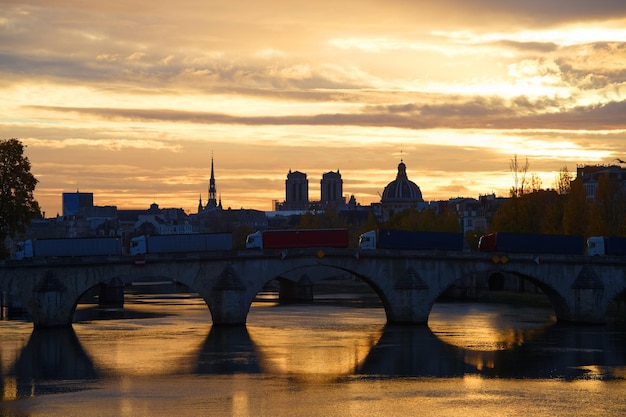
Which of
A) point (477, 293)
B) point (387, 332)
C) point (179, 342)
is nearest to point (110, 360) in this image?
point (179, 342)

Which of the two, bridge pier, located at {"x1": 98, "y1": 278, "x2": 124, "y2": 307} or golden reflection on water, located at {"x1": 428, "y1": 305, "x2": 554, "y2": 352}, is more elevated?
bridge pier, located at {"x1": 98, "y1": 278, "x2": 124, "y2": 307}

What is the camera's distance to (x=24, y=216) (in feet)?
350

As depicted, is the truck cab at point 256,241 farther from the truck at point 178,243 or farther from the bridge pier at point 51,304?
the bridge pier at point 51,304

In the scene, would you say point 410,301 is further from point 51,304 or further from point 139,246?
point 51,304

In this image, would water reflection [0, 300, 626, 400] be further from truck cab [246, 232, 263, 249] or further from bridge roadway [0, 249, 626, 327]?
truck cab [246, 232, 263, 249]

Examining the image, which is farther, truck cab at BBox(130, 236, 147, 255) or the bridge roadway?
truck cab at BBox(130, 236, 147, 255)

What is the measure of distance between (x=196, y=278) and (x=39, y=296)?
1256 cm

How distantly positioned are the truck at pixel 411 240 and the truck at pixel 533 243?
332 cm

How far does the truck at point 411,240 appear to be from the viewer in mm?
110938

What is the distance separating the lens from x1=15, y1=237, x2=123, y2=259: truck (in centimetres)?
10462

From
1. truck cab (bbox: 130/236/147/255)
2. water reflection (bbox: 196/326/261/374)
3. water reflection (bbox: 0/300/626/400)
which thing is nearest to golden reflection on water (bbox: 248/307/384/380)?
water reflection (bbox: 0/300/626/400)

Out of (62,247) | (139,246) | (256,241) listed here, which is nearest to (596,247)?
(256,241)

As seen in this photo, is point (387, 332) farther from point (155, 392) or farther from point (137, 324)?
point (155, 392)

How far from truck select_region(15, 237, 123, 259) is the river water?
20.0 feet
